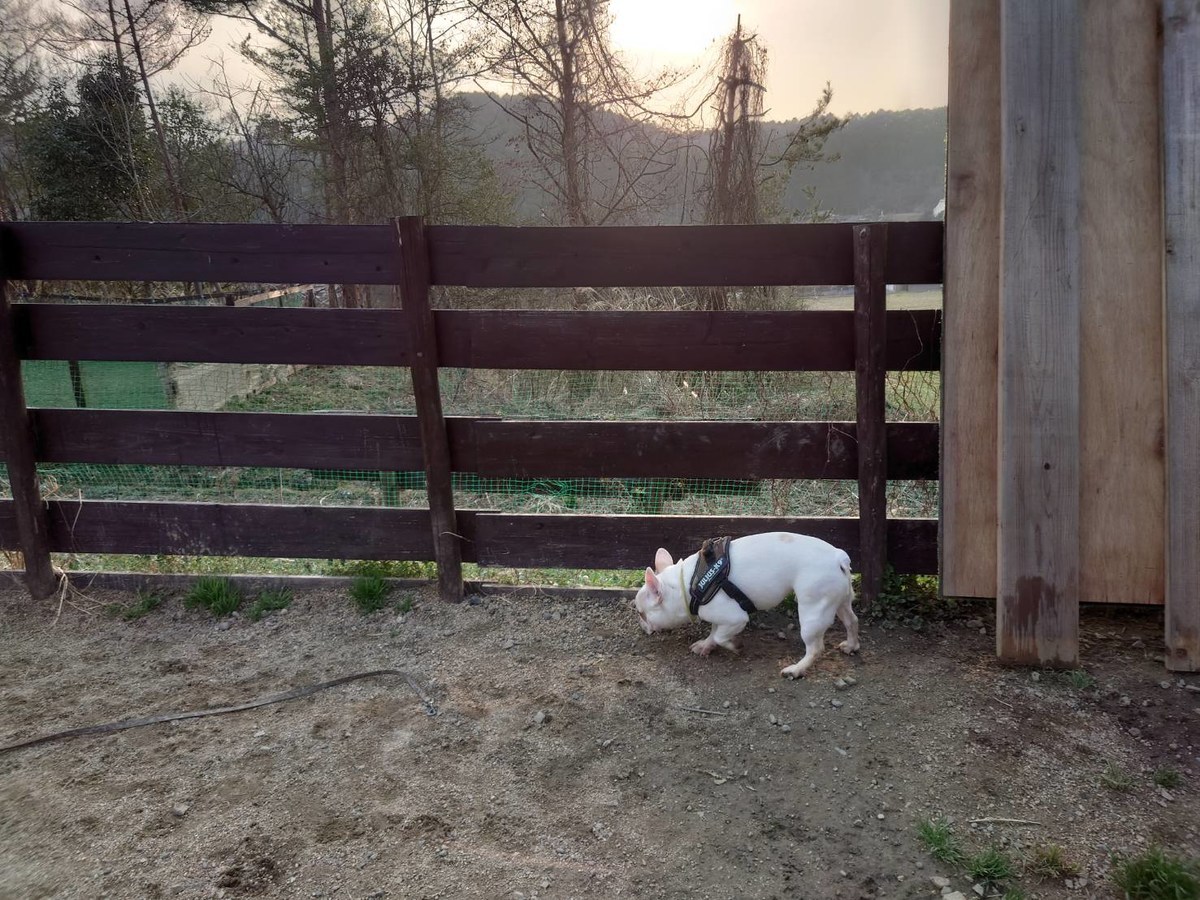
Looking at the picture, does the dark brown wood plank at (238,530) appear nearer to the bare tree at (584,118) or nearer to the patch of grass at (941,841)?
the patch of grass at (941,841)

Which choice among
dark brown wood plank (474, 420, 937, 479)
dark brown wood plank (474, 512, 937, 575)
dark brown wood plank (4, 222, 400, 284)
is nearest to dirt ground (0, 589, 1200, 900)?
dark brown wood plank (474, 512, 937, 575)

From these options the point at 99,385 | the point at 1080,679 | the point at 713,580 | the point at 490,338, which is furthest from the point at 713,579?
the point at 99,385

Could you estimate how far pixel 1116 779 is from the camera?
9.16 ft

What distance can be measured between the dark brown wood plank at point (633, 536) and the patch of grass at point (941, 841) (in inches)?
65.9

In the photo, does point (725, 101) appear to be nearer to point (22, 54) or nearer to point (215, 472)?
point (215, 472)

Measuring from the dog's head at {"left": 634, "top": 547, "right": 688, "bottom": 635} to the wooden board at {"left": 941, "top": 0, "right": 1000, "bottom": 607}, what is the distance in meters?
1.29

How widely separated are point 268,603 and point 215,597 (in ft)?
1.00

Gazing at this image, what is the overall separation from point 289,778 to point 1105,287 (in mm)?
3817

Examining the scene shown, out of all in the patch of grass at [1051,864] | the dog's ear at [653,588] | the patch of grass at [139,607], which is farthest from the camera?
the patch of grass at [139,607]

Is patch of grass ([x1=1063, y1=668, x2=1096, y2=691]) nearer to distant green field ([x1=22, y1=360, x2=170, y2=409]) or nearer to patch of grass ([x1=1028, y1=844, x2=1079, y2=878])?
patch of grass ([x1=1028, y1=844, x2=1079, y2=878])

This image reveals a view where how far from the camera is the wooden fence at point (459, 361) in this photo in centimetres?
395

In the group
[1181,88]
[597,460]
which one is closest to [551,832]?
[597,460]

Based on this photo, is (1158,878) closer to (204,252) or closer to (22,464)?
(204,252)

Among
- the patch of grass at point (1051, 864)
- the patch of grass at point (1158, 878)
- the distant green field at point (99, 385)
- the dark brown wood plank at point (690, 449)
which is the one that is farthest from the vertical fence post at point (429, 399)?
the distant green field at point (99, 385)
